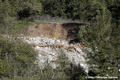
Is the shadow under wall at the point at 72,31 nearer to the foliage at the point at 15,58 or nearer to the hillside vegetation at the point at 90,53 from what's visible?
the hillside vegetation at the point at 90,53

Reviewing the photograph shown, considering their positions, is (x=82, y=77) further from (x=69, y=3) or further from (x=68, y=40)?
(x=69, y=3)

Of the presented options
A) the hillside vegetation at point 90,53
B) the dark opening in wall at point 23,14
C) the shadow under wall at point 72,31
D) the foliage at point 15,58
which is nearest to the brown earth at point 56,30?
the shadow under wall at point 72,31

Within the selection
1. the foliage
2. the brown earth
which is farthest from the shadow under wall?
the foliage

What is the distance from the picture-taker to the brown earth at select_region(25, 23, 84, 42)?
37.8 meters

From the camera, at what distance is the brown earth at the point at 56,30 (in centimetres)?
3784

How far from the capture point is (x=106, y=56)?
30.8ft

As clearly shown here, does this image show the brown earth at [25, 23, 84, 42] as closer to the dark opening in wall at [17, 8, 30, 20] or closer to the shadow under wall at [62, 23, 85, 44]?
the shadow under wall at [62, 23, 85, 44]

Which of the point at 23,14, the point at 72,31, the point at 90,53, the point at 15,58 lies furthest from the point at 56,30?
the point at 90,53

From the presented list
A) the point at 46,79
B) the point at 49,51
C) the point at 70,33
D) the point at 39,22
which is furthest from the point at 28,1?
the point at 46,79

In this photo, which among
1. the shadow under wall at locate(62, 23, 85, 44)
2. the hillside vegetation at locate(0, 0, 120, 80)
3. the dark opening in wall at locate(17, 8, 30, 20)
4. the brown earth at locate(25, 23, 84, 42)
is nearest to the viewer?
the hillside vegetation at locate(0, 0, 120, 80)

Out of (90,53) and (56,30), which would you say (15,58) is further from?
(56,30)

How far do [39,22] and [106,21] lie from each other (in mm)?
32303

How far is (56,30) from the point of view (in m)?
39.0

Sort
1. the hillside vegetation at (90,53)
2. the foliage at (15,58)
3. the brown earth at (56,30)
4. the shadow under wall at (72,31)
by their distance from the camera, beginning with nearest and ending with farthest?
the hillside vegetation at (90,53), the foliage at (15,58), the shadow under wall at (72,31), the brown earth at (56,30)
